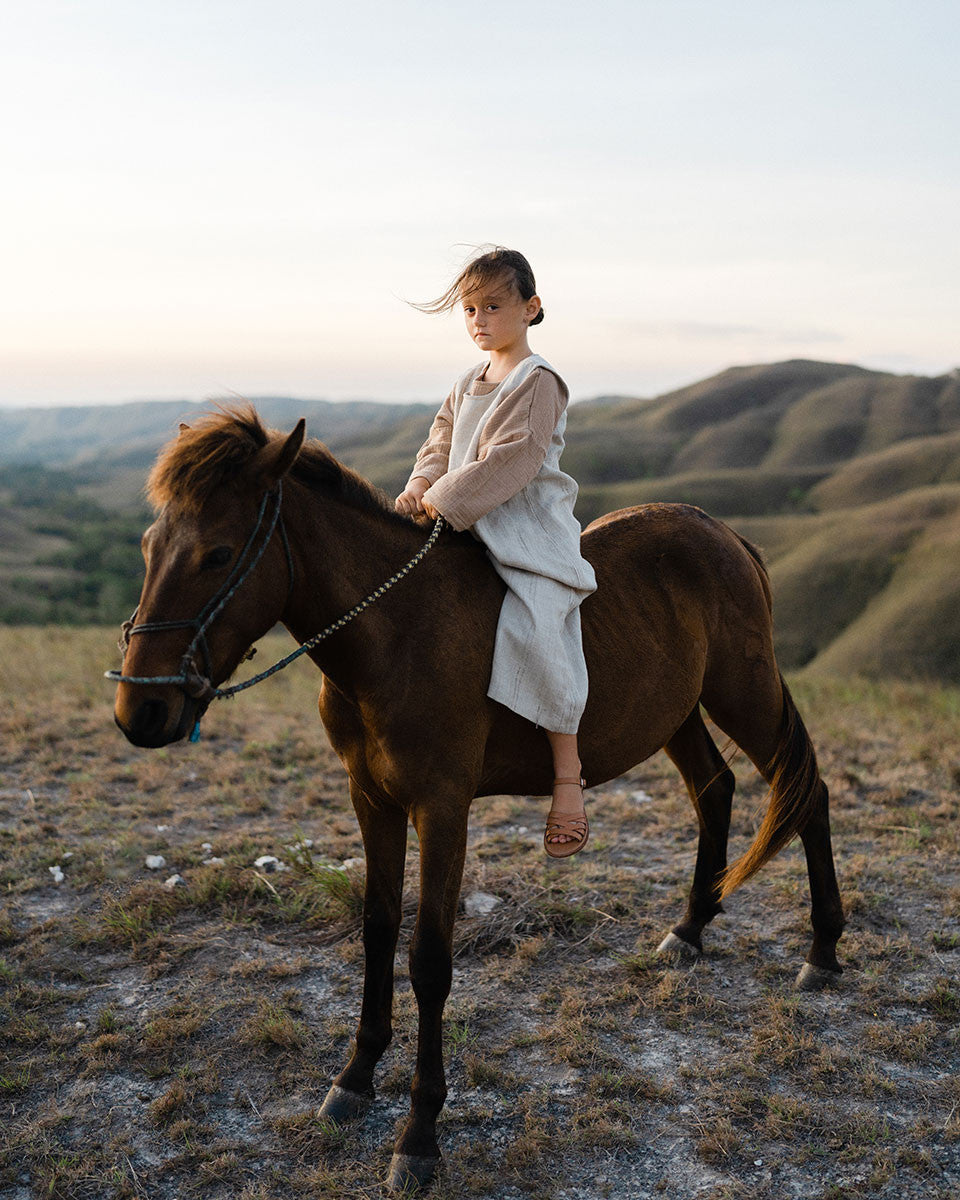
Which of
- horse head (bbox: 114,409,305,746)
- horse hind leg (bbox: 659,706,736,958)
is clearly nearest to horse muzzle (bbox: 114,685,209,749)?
horse head (bbox: 114,409,305,746)

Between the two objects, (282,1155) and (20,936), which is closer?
(282,1155)

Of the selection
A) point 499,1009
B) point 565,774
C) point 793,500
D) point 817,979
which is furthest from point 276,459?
point 793,500

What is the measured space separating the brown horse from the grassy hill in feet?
10.4

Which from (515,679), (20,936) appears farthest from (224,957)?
(515,679)

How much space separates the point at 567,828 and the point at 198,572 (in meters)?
1.77

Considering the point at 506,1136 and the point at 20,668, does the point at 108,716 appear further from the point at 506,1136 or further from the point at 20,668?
the point at 506,1136

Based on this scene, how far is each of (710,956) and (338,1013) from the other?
6.49 ft

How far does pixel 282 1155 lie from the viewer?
3207 mm

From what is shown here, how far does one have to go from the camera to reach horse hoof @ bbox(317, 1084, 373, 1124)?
3.38 metres

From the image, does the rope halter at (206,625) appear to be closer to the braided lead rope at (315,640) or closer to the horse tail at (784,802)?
the braided lead rope at (315,640)

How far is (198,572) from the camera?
8.53ft

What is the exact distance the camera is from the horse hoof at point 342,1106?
3379 mm

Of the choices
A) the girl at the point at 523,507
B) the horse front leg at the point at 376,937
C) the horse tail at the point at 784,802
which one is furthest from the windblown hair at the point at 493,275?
the horse tail at the point at 784,802

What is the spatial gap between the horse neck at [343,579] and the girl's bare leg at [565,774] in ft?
2.73
